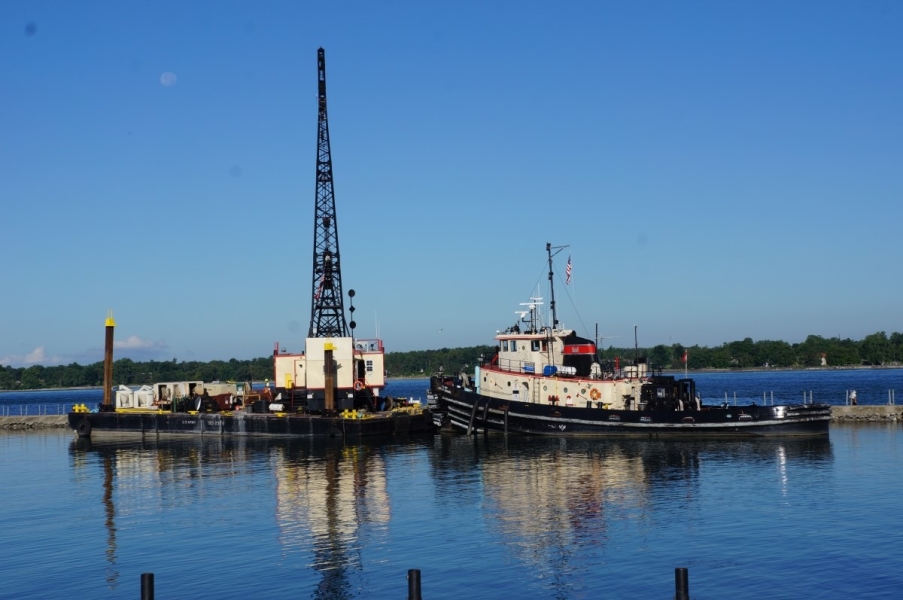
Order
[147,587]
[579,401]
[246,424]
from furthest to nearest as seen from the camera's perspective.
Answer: [246,424] < [579,401] < [147,587]

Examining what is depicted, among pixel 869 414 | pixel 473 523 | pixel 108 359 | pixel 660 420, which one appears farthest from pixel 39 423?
pixel 869 414

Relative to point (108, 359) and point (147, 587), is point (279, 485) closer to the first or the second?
point (147, 587)

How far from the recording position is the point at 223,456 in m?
54.2

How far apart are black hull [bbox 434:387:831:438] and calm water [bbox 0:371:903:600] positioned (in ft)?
8.40

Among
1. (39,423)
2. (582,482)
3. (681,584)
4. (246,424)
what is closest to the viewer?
(681,584)

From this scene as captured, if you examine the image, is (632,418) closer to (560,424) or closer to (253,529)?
(560,424)

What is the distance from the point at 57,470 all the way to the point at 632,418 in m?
33.2

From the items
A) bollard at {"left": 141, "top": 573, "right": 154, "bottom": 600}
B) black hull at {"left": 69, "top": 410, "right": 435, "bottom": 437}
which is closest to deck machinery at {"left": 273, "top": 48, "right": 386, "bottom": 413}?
black hull at {"left": 69, "top": 410, "right": 435, "bottom": 437}

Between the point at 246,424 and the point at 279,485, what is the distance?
2466 centimetres

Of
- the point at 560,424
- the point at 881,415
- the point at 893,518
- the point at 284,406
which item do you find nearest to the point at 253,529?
the point at 893,518

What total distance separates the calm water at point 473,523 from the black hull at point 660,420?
256cm

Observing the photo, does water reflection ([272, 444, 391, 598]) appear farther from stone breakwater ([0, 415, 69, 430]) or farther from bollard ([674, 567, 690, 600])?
stone breakwater ([0, 415, 69, 430])

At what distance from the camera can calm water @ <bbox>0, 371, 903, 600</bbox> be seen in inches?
930

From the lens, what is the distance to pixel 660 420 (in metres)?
56.2
